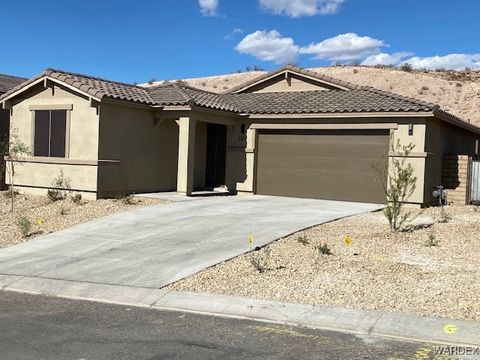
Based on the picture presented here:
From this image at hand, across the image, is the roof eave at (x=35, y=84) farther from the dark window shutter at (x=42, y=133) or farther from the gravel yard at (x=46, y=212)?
the gravel yard at (x=46, y=212)

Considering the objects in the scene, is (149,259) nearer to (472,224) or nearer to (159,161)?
(472,224)

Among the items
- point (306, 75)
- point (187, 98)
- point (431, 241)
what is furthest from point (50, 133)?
point (431, 241)

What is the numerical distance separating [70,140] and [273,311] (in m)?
11.5

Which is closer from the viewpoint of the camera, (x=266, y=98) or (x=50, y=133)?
(x=50, y=133)

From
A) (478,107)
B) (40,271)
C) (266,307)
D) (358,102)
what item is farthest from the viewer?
(478,107)

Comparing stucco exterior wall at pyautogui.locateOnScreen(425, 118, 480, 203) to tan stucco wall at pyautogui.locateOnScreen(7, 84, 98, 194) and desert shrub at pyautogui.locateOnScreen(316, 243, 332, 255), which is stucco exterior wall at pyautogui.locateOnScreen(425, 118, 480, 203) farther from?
tan stucco wall at pyautogui.locateOnScreen(7, 84, 98, 194)

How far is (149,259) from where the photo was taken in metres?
9.97

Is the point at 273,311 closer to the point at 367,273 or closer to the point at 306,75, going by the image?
the point at 367,273

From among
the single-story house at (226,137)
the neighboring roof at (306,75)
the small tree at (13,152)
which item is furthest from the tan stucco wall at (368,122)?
the small tree at (13,152)

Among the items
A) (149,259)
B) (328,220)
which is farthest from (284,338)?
(328,220)

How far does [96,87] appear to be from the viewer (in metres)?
16.9

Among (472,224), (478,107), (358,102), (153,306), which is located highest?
(478,107)

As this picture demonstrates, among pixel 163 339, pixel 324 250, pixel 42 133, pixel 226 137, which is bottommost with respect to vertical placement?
pixel 163 339

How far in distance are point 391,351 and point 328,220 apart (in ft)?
24.7
